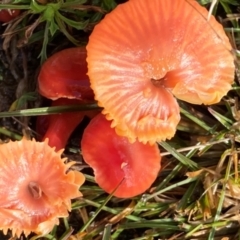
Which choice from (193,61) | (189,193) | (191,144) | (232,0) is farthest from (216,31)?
(189,193)

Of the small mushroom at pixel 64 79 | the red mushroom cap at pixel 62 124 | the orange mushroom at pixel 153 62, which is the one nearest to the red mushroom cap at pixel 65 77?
the small mushroom at pixel 64 79

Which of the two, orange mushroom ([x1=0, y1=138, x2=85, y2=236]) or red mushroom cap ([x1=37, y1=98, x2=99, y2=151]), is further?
red mushroom cap ([x1=37, y1=98, x2=99, y2=151])

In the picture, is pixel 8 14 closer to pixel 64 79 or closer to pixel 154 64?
pixel 64 79

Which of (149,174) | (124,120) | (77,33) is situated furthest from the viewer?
(77,33)

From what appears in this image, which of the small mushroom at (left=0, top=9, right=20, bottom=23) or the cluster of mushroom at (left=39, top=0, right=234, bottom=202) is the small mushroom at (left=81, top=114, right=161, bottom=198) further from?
the small mushroom at (left=0, top=9, right=20, bottom=23)

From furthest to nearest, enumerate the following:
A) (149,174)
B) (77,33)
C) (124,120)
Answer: (77,33), (149,174), (124,120)

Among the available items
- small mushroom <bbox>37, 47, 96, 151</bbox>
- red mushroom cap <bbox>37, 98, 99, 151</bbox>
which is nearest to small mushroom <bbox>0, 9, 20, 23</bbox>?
small mushroom <bbox>37, 47, 96, 151</bbox>

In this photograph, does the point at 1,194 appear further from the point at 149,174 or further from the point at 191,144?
the point at 191,144
